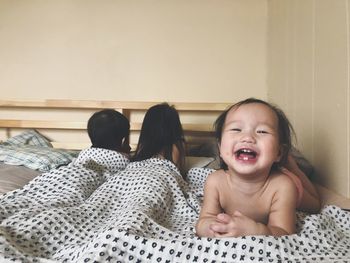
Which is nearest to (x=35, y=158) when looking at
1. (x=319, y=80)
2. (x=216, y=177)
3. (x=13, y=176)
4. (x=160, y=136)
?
(x=13, y=176)

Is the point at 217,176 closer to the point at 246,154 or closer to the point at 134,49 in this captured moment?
the point at 246,154

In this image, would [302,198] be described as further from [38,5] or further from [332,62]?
[38,5]

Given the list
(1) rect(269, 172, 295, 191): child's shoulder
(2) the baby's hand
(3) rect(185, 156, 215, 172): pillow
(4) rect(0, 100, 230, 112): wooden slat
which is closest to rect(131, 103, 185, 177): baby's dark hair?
(3) rect(185, 156, 215, 172): pillow

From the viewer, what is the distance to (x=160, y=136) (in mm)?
1510

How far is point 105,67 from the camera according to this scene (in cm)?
226

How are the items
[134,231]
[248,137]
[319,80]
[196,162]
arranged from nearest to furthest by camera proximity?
[134,231], [248,137], [319,80], [196,162]

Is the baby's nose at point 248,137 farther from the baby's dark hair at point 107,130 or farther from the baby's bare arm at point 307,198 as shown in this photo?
the baby's dark hair at point 107,130

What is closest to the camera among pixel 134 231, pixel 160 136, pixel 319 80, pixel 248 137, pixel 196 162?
pixel 134 231

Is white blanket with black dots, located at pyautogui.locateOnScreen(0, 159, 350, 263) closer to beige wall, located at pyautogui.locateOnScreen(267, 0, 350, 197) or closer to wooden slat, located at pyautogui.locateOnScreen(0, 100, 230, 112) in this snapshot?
beige wall, located at pyautogui.locateOnScreen(267, 0, 350, 197)

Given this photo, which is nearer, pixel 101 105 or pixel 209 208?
pixel 209 208

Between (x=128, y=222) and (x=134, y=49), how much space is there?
5.74ft

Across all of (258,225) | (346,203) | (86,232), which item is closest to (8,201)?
(86,232)

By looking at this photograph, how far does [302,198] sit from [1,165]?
1246 millimetres

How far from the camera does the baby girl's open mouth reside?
0.80 meters
